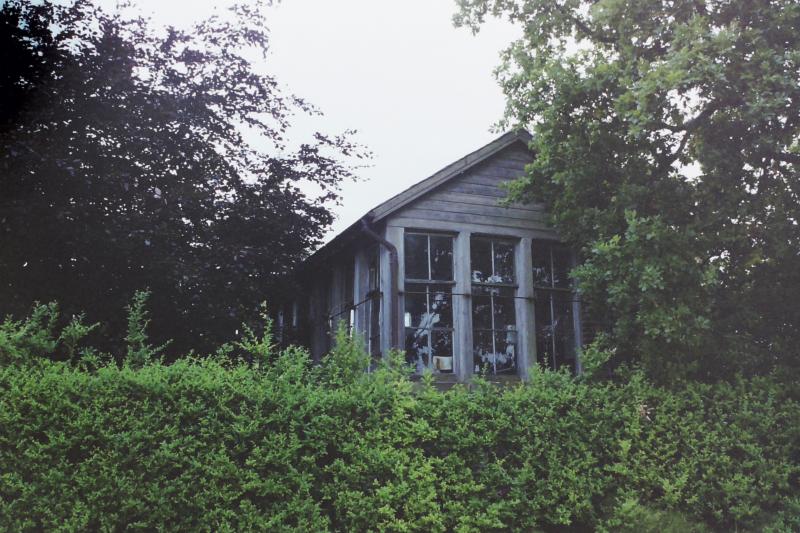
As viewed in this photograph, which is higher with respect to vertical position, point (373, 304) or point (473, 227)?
point (473, 227)

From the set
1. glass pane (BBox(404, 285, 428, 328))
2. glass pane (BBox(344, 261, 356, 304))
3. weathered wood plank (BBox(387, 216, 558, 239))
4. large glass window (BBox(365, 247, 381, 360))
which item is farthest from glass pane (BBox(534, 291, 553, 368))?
glass pane (BBox(344, 261, 356, 304))

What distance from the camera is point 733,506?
29.0ft

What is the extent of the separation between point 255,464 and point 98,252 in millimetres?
8446

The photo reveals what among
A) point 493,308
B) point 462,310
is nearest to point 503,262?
point 493,308

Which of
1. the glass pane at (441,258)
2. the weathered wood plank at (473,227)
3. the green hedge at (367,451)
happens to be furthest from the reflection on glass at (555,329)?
the green hedge at (367,451)

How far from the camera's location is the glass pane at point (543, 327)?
45.2 feet

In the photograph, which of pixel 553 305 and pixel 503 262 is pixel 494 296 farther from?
pixel 553 305

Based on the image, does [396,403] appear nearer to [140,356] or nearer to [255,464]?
[255,464]

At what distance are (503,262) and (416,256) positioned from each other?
179cm

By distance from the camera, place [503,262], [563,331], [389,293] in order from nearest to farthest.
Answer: [389,293] < [503,262] < [563,331]

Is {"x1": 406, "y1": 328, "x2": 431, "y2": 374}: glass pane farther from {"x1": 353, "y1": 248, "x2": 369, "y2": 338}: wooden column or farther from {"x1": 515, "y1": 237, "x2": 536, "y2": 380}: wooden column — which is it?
{"x1": 353, "y1": 248, "x2": 369, "y2": 338}: wooden column

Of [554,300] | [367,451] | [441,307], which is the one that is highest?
[554,300]

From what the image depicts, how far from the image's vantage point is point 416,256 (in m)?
13.3

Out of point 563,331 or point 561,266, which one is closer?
point 563,331
